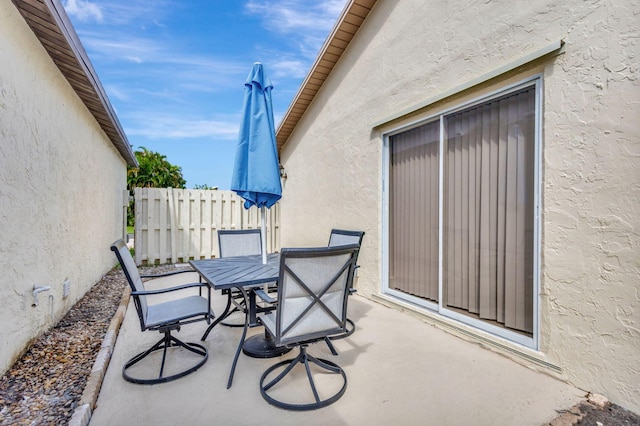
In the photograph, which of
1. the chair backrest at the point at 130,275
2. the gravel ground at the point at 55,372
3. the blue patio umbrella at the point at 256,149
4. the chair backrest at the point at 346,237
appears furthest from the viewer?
the chair backrest at the point at 346,237

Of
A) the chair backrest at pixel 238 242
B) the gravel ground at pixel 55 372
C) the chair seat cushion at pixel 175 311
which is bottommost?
the gravel ground at pixel 55 372

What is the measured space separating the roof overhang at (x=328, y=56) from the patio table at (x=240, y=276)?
13.6 ft

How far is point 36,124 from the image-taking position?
337 cm

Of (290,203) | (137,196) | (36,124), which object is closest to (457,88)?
(36,124)

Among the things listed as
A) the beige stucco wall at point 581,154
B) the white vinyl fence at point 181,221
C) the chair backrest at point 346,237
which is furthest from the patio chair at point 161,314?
the white vinyl fence at point 181,221

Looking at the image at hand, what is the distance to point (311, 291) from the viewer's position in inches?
90.4

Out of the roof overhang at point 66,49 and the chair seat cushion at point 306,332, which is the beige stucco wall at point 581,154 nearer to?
the chair seat cushion at point 306,332

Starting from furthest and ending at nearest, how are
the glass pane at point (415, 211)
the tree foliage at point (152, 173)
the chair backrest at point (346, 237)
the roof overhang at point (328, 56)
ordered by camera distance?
the tree foliage at point (152, 173) → the roof overhang at point (328, 56) → the chair backrest at point (346, 237) → the glass pane at point (415, 211)

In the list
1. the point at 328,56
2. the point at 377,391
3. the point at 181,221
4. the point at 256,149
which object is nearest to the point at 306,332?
the point at 377,391

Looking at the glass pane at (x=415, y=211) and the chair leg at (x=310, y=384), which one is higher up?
the glass pane at (x=415, y=211)

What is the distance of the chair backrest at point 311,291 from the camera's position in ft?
7.20

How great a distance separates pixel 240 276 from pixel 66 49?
11.0ft

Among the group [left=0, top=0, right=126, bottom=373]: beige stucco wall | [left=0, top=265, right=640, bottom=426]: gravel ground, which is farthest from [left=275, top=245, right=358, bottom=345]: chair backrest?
[left=0, top=0, right=126, bottom=373]: beige stucco wall

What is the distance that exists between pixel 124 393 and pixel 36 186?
97.0 inches
